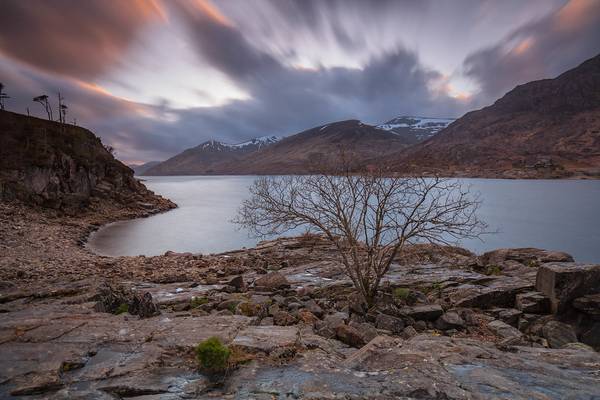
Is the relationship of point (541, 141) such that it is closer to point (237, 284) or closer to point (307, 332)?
point (237, 284)

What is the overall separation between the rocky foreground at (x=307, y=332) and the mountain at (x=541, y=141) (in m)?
84.8

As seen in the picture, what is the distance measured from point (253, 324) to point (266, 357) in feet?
5.81

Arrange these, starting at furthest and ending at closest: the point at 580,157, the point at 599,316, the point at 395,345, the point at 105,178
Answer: the point at 580,157
the point at 105,178
the point at 599,316
the point at 395,345

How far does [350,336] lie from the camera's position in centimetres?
627

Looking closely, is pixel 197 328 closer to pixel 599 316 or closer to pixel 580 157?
pixel 599 316

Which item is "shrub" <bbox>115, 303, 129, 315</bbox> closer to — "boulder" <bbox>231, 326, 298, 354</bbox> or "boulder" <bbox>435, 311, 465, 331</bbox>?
"boulder" <bbox>231, 326, 298, 354</bbox>

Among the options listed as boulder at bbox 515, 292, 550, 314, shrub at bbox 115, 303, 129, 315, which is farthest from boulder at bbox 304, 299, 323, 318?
boulder at bbox 515, 292, 550, 314

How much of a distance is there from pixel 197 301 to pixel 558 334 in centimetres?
910

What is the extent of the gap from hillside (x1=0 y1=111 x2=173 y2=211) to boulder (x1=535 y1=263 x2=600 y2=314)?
3654 cm

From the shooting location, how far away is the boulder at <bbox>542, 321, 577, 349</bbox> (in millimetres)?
Answer: 7496

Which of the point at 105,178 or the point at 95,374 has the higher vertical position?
the point at 105,178

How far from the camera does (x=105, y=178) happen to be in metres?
43.1

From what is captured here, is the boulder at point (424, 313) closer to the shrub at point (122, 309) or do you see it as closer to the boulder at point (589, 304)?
the boulder at point (589, 304)

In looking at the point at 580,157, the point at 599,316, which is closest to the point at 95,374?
the point at 599,316
